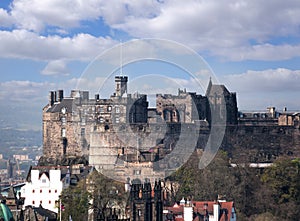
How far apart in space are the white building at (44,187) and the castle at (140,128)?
2.98 meters

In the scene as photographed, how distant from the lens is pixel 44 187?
47375 mm

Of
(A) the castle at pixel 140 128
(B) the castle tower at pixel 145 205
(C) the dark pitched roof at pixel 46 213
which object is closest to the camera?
(B) the castle tower at pixel 145 205

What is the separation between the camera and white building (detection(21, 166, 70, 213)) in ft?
153

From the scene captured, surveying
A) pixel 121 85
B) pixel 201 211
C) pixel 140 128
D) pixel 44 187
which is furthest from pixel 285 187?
pixel 121 85

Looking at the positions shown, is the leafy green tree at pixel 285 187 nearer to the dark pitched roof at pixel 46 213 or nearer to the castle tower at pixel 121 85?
the dark pitched roof at pixel 46 213

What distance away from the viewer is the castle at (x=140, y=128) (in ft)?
174

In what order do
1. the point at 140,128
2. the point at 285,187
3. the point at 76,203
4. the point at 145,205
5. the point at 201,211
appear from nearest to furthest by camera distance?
1. the point at 145,205
2. the point at 76,203
3. the point at 201,211
4. the point at 285,187
5. the point at 140,128

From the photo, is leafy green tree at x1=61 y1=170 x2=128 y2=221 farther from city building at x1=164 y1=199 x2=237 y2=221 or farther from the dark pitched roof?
city building at x1=164 y1=199 x2=237 y2=221

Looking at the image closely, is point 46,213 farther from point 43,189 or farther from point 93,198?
point 43,189

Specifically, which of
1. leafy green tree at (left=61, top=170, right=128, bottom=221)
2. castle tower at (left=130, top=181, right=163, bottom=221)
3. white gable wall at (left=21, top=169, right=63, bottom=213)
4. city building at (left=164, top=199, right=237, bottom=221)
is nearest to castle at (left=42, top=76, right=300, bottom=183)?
white gable wall at (left=21, top=169, right=63, bottom=213)

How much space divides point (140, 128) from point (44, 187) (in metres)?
10.4

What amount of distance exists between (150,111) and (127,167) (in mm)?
13088

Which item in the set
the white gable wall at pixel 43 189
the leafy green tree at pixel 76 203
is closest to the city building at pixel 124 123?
the white gable wall at pixel 43 189

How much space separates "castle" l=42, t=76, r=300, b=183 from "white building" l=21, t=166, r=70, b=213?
2.98m
